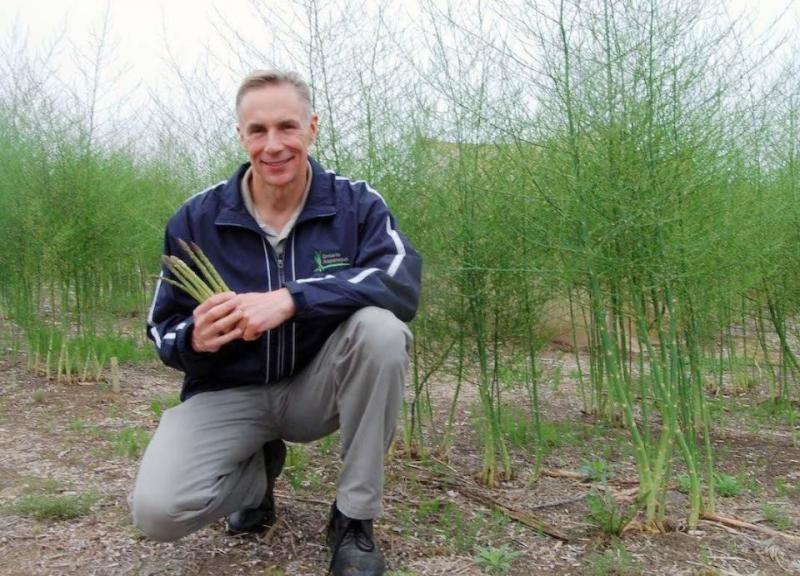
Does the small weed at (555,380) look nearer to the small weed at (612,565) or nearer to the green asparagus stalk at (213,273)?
the small weed at (612,565)

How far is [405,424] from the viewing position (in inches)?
133

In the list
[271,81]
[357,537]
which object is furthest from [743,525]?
[271,81]

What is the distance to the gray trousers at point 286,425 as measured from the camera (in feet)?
6.42

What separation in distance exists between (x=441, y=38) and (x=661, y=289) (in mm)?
1302

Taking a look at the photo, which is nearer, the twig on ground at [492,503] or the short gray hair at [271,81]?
the short gray hair at [271,81]

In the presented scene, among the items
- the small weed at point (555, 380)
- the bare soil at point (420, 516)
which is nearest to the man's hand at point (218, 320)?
the bare soil at point (420, 516)

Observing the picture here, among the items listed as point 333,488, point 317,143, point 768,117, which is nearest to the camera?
point 333,488

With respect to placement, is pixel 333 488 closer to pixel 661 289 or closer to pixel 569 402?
pixel 661 289

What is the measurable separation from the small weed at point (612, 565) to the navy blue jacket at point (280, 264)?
34.6 inches

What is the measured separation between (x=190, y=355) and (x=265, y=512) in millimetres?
603

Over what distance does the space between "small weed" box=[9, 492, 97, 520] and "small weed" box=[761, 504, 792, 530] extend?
7.55 ft

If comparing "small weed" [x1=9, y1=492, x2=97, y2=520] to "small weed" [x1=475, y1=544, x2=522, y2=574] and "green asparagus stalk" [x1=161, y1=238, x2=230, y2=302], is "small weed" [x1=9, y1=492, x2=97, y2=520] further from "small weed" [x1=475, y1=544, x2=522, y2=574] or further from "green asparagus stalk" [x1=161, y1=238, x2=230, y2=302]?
"small weed" [x1=475, y1=544, x2=522, y2=574]

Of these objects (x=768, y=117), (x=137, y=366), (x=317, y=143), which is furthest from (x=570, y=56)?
(x=137, y=366)

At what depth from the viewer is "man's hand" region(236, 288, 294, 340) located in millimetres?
1897
